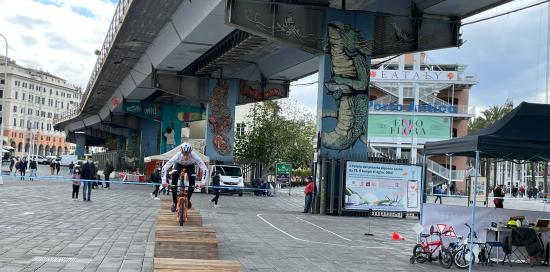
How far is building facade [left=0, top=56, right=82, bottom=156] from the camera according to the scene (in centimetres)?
15375

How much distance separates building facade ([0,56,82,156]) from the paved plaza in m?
132

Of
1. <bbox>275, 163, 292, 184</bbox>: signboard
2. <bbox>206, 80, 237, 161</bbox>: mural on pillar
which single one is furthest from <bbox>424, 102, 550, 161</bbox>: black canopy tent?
<bbox>206, 80, 237, 161</bbox>: mural on pillar

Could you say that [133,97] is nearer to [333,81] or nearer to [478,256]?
→ [333,81]

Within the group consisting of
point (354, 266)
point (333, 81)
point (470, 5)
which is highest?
point (470, 5)

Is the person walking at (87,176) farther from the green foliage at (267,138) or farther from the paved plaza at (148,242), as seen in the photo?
the green foliage at (267,138)

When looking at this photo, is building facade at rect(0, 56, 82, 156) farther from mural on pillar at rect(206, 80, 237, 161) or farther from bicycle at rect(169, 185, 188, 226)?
bicycle at rect(169, 185, 188, 226)

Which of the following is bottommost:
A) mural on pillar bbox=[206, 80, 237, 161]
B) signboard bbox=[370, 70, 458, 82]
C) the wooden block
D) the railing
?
the wooden block

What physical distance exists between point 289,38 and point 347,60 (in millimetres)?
3036

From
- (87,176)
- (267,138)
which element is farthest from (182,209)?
(267,138)

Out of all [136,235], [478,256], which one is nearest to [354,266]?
[478,256]

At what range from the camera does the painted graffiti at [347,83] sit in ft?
99.3

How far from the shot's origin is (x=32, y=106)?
160m

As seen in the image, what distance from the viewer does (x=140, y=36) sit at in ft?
137

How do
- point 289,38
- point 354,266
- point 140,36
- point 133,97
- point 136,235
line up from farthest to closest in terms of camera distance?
point 133,97 < point 140,36 < point 289,38 < point 136,235 < point 354,266
